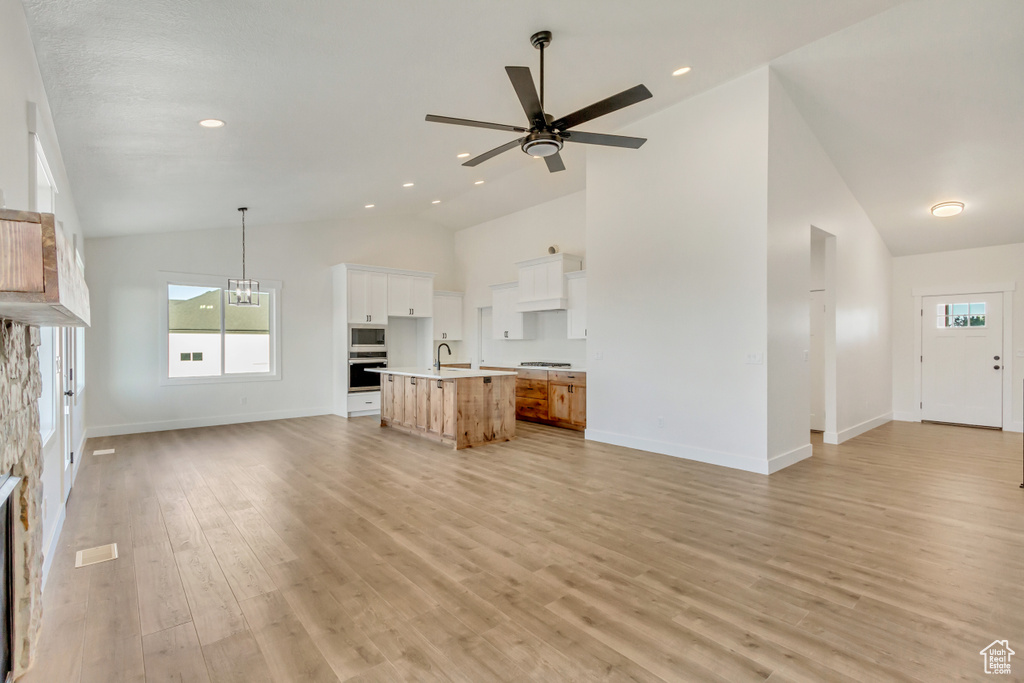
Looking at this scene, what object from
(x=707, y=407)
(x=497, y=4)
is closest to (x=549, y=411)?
(x=707, y=407)

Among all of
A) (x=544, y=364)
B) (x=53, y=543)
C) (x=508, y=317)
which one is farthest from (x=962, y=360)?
(x=53, y=543)

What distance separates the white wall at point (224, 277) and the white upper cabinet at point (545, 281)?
2.57 metres

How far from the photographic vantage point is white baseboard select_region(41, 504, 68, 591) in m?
2.64

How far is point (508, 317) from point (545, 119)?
5.36m

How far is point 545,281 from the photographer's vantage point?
771cm

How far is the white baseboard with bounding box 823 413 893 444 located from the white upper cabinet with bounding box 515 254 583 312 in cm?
380

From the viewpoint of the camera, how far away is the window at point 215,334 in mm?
6996

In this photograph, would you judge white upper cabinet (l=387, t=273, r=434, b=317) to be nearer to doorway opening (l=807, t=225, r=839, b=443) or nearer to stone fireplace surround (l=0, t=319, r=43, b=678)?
doorway opening (l=807, t=225, r=839, b=443)

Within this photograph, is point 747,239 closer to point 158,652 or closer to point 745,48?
point 745,48

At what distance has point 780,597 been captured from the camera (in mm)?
2375

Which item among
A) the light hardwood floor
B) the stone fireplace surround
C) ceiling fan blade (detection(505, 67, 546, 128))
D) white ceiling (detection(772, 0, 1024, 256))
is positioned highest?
white ceiling (detection(772, 0, 1024, 256))

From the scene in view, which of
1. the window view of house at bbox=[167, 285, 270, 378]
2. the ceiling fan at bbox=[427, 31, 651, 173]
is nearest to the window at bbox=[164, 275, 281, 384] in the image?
the window view of house at bbox=[167, 285, 270, 378]

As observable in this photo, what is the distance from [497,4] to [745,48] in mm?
2383

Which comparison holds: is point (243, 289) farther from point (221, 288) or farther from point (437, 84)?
point (437, 84)
